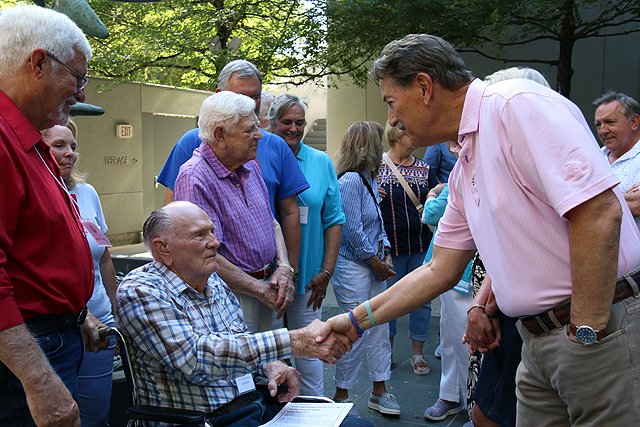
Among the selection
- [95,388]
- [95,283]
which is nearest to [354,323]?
[95,388]

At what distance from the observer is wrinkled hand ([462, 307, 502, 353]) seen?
329 cm

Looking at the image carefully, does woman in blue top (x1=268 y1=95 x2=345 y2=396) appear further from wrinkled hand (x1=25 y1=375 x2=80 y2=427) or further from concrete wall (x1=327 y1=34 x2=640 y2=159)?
concrete wall (x1=327 y1=34 x2=640 y2=159)

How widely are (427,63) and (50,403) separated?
1.67 metres

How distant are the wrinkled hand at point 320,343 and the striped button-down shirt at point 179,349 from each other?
86 mm

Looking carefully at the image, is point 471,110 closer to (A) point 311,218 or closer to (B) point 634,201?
(B) point 634,201

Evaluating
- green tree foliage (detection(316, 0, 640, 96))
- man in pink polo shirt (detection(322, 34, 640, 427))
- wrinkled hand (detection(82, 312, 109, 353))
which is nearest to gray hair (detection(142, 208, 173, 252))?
wrinkled hand (detection(82, 312, 109, 353))

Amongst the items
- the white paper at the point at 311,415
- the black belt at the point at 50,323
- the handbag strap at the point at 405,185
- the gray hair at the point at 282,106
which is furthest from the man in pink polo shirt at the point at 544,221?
the handbag strap at the point at 405,185

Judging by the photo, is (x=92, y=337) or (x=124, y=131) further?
(x=124, y=131)

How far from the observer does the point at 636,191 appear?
4250 mm

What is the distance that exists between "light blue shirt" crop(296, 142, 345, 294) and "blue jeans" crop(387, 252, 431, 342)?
109 centimetres

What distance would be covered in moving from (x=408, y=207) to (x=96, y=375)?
129 inches

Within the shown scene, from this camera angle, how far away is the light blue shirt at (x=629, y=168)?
450 cm

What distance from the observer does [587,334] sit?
223 cm

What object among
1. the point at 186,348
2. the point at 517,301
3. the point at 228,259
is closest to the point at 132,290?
the point at 186,348
